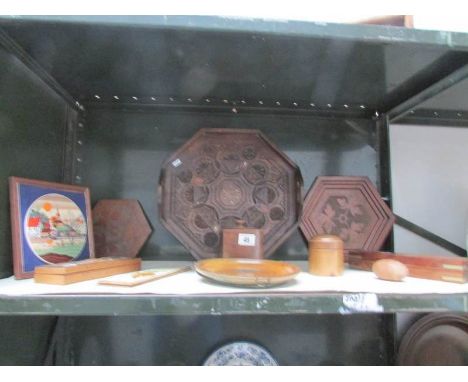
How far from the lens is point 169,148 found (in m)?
0.80

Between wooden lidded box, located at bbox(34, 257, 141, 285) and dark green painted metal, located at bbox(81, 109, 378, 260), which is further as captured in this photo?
dark green painted metal, located at bbox(81, 109, 378, 260)

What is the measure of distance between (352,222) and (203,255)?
384mm

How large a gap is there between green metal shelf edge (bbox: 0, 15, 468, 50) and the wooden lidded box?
37 cm

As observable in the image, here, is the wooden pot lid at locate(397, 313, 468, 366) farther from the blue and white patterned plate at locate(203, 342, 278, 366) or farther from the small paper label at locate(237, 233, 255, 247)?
the small paper label at locate(237, 233, 255, 247)

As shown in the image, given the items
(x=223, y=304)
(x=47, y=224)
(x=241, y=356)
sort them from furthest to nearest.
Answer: (x=241, y=356)
(x=47, y=224)
(x=223, y=304)

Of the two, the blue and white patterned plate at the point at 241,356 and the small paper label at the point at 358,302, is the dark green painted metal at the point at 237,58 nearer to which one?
the small paper label at the point at 358,302

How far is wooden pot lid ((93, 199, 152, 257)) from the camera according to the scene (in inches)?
29.3

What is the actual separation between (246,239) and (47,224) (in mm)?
377

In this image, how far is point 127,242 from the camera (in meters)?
0.75

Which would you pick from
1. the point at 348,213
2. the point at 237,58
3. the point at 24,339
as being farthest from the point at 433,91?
the point at 24,339

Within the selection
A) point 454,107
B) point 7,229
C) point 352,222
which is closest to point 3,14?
point 7,229

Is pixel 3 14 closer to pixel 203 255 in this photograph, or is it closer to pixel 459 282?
pixel 203 255

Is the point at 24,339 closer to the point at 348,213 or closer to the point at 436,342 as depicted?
the point at 348,213

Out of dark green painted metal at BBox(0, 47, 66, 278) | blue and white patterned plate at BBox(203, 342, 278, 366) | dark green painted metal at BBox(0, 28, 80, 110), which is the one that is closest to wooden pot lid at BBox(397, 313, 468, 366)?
blue and white patterned plate at BBox(203, 342, 278, 366)
